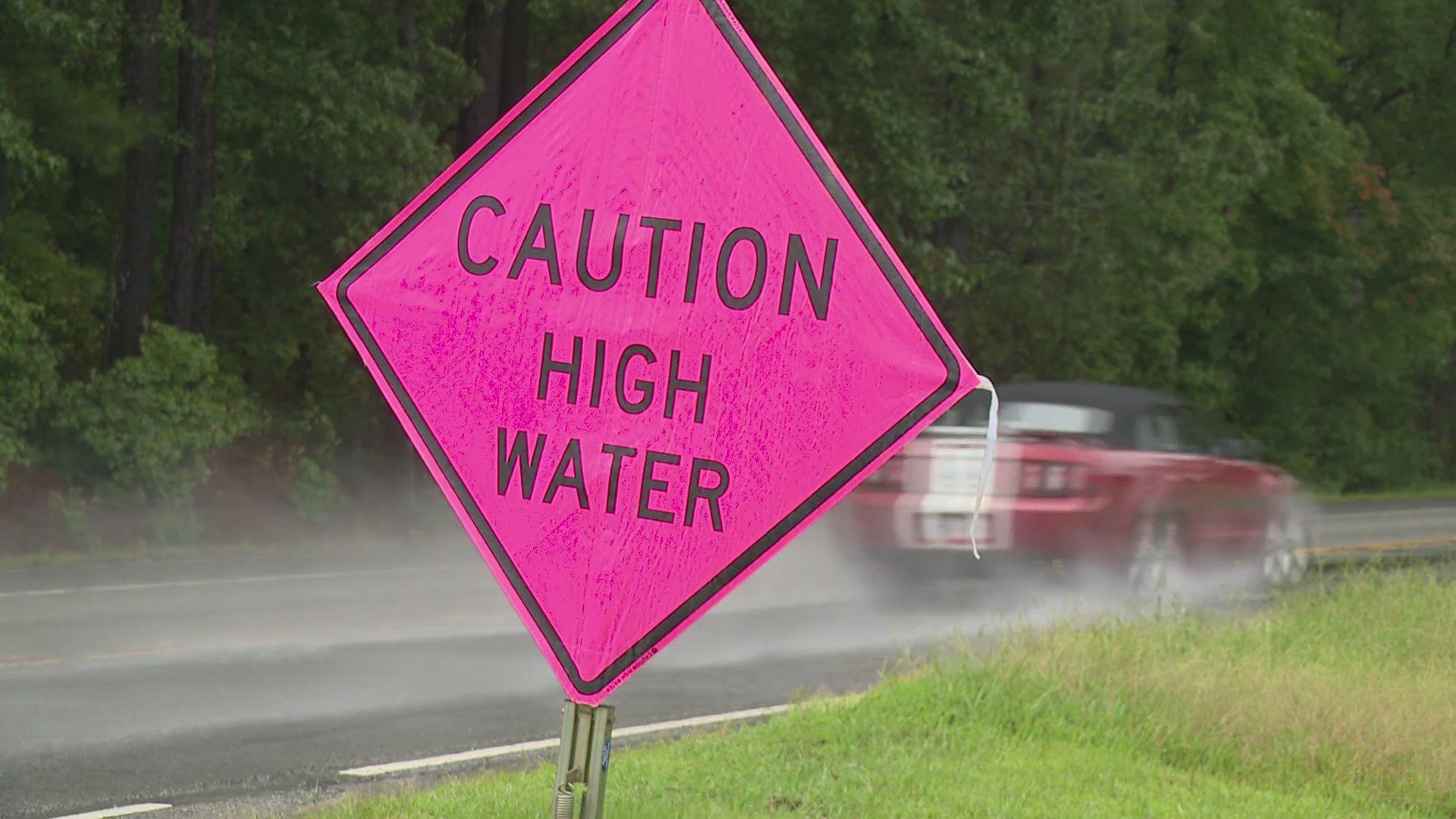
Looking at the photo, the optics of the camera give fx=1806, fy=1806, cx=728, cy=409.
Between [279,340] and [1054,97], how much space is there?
50.0ft

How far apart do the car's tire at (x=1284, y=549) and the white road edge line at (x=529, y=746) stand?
23.8 ft

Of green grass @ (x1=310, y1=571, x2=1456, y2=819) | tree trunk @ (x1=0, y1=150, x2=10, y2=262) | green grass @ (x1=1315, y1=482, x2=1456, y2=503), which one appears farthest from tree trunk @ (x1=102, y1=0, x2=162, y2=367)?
green grass @ (x1=1315, y1=482, x2=1456, y2=503)

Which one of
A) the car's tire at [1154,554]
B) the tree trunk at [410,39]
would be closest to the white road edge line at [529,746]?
the car's tire at [1154,554]

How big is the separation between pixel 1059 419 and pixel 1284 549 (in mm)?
3645

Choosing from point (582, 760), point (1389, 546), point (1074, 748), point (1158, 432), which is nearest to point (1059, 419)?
point (1158, 432)

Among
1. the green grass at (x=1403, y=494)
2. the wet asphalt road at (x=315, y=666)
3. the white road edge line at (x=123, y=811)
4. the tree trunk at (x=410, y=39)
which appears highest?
the tree trunk at (x=410, y=39)

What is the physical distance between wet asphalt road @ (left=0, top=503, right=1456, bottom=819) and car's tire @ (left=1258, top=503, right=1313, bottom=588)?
122 inches

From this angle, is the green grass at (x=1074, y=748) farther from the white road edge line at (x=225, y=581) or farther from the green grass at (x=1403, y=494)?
the green grass at (x=1403, y=494)

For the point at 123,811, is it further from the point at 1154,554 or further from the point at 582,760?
the point at 1154,554

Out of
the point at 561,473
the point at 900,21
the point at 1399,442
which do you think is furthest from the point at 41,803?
the point at 1399,442

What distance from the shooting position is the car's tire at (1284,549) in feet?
49.9

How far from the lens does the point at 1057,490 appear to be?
12.8 metres

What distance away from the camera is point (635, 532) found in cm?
391

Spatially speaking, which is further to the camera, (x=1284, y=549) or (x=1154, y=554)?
(x=1284, y=549)
